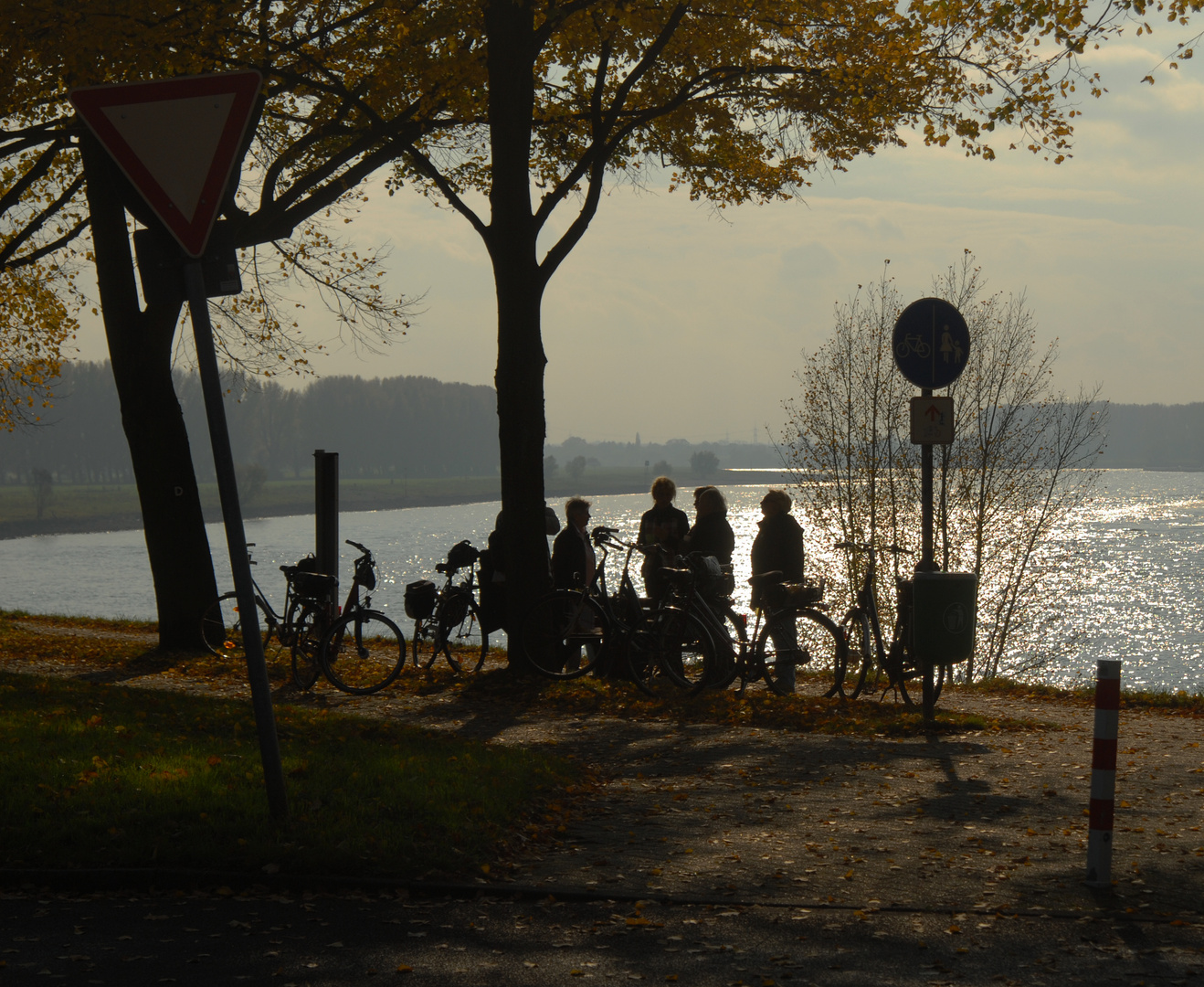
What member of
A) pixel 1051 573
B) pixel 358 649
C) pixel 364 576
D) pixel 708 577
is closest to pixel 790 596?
pixel 708 577

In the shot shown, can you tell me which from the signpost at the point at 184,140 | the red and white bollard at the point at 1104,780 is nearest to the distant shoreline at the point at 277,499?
the red and white bollard at the point at 1104,780

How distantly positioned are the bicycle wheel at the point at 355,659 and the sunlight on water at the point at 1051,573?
972 cm

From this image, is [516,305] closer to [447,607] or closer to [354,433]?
[447,607]

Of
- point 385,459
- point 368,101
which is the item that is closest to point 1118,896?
point 368,101

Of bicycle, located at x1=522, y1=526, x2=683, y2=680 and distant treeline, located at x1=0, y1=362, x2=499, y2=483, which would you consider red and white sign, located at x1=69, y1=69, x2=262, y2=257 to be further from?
distant treeline, located at x1=0, y1=362, x2=499, y2=483

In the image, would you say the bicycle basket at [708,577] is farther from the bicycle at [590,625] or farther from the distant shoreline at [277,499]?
the distant shoreline at [277,499]

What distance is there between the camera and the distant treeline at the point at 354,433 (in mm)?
117938

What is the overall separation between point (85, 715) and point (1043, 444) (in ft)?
64.7

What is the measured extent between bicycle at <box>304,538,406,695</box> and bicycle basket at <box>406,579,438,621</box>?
0.44 meters

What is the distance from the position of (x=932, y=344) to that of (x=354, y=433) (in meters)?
141

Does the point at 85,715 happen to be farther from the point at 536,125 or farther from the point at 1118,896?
the point at 536,125

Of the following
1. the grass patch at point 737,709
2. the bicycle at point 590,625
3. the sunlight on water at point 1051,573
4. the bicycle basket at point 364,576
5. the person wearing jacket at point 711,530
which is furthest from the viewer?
the sunlight on water at point 1051,573

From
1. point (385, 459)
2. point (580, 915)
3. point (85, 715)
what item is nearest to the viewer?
point (580, 915)

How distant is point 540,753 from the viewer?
7125 millimetres
